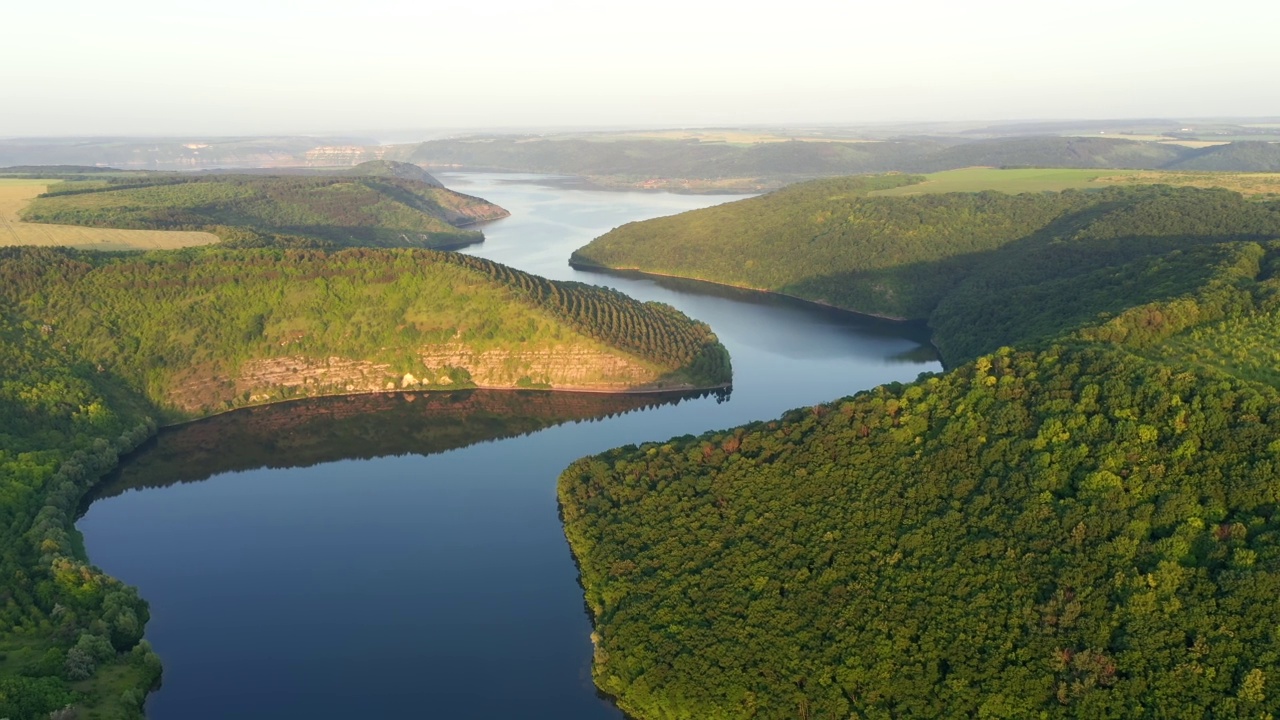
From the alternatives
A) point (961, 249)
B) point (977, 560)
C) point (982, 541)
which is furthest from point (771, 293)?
point (977, 560)

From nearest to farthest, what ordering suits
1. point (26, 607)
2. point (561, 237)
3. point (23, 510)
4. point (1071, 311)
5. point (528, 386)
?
point (26, 607), point (23, 510), point (1071, 311), point (528, 386), point (561, 237)

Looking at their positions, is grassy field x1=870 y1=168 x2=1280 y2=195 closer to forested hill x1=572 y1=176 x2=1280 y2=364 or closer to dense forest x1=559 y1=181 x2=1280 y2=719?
forested hill x1=572 y1=176 x2=1280 y2=364

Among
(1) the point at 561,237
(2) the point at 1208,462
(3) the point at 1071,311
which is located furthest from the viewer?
(1) the point at 561,237

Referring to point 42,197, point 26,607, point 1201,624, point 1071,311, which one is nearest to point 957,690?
point 1201,624

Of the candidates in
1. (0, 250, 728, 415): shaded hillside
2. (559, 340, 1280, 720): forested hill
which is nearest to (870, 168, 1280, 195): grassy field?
(0, 250, 728, 415): shaded hillside

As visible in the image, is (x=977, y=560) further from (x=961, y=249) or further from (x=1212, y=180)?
(x=1212, y=180)

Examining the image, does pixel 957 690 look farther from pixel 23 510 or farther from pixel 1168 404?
pixel 23 510

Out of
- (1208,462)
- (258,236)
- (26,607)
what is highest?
(258,236)
